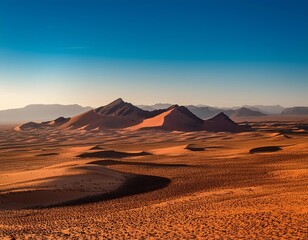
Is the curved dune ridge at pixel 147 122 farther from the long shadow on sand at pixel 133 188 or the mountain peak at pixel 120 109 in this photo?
the long shadow on sand at pixel 133 188

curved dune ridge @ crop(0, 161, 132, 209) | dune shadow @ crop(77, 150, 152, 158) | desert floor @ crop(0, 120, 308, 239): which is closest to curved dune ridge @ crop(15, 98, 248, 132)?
dune shadow @ crop(77, 150, 152, 158)

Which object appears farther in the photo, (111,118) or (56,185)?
(111,118)

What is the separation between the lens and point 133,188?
2419 centimetres

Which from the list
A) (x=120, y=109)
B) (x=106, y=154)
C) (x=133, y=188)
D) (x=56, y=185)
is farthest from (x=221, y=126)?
(x=56, y=185)

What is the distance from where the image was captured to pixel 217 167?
3191 centimetres

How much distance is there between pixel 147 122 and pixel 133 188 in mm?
75735

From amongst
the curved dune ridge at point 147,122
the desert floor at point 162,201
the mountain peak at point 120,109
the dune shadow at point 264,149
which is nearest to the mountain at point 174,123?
the curved dune ridge at point 147,122

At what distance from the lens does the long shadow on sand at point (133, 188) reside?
20.8 m

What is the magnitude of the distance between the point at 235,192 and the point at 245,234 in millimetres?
8405

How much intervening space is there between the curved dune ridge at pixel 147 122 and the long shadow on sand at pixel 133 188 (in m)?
62.9

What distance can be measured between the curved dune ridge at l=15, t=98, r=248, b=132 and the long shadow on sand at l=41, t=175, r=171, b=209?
62.9 metres

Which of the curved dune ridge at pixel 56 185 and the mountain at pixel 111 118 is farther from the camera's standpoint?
the mountain at pixel 111 118

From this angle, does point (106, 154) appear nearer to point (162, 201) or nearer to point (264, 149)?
point (264, 149)

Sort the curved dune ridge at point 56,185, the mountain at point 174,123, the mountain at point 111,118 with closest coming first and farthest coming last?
the curved dune ridge at point 56,185, the mountain at point 174,123, the mountain at point 111,118
